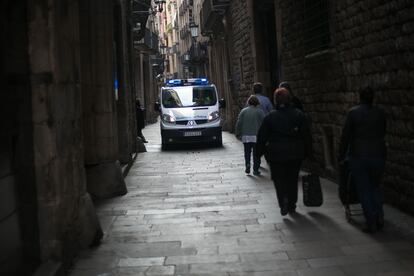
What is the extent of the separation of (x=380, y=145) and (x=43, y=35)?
11.9 feet

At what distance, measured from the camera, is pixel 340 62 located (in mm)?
9211

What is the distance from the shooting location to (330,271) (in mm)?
5082

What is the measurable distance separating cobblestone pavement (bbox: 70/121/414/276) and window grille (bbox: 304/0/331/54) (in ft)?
8.17

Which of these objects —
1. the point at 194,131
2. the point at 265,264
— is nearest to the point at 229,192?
the point at 265,264

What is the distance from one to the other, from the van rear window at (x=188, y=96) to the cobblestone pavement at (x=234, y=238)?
28.2 ft

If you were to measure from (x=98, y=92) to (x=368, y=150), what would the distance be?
5.16 m

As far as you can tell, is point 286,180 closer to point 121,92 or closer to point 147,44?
point 121,92

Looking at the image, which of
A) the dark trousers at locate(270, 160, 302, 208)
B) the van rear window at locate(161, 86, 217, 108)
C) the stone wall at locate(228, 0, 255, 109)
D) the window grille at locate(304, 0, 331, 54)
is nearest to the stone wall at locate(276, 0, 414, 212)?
the window grille at locate(304, 0, 331, 54)

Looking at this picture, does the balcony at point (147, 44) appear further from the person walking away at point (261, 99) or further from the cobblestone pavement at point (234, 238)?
the cobblestone pavement at point (234, 238)

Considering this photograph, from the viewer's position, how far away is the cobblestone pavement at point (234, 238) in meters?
5.31

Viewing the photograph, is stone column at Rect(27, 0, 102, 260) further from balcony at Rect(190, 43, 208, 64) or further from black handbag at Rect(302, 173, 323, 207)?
balcony at Rect(190, 43, 208, 64)

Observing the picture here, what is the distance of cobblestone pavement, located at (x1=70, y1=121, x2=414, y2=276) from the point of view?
531 centimetres

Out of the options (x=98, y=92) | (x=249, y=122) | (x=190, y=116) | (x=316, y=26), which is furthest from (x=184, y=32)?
(x=98, y=92)

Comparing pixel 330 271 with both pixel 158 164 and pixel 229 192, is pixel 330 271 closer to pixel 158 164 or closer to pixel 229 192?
pixel 229 192
